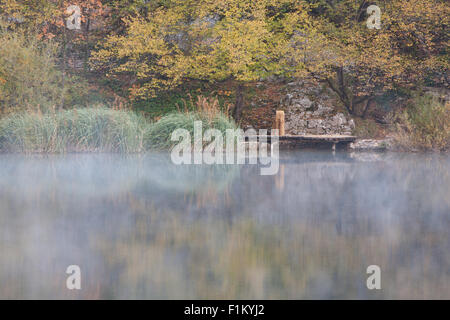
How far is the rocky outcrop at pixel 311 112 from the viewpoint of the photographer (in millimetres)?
16922

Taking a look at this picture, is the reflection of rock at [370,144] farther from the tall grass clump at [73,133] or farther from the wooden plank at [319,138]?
the tall grass clump at [73,133]

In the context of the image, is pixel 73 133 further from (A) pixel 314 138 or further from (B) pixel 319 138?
(B) pixel 319 138

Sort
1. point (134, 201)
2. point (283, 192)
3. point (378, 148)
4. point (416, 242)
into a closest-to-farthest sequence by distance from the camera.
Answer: point (416, 242) → point (134, 201) → point (283, 192) → point (378, 148)

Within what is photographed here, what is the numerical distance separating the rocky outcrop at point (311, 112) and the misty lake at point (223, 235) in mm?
7935

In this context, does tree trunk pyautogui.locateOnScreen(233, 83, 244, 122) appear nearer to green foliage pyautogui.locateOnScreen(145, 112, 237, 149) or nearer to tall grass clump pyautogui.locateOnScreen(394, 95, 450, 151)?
green foliage pyautogui.locateOnScreen(145, 112, 237, 149)

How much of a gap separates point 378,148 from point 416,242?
11.0 m

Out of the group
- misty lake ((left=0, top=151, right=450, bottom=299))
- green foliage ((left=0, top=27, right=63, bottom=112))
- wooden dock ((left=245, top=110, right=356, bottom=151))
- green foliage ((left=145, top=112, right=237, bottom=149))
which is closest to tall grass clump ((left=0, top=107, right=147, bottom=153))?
green foliage ((left=145, top=112, right=237, bottom=149))

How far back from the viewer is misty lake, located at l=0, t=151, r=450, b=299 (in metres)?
3.32

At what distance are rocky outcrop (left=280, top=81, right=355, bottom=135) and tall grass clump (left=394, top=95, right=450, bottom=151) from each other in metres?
2.88

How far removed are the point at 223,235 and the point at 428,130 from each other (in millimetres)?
10486

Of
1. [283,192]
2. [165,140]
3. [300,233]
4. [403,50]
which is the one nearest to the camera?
[300,233]
